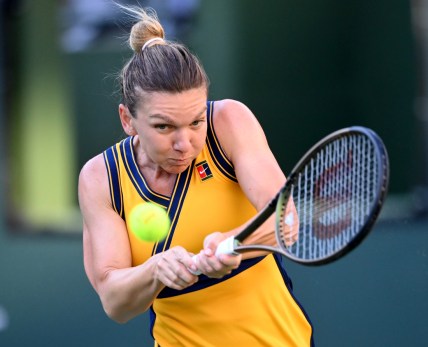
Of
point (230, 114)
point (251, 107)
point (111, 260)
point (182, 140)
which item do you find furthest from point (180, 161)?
point (251, 107)

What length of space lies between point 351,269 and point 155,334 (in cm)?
206

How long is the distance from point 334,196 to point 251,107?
304cm

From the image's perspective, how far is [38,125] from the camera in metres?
5.37

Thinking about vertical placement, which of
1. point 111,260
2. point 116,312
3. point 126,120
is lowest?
point 116,312

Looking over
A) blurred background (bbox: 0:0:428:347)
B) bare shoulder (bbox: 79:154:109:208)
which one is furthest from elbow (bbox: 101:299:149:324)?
blurred background (bbox: 0:0:428:347)

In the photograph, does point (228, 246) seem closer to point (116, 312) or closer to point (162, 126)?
point (162, 126)

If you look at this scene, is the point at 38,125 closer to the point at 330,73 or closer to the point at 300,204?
the point at 330,73

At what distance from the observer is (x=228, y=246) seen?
233 centimetres

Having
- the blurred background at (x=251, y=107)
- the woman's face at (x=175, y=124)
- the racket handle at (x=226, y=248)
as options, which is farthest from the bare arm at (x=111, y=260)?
the blurred background at (x=251, y=107)

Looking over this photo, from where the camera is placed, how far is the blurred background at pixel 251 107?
471 cm

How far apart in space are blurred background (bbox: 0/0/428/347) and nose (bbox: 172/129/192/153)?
2377mm

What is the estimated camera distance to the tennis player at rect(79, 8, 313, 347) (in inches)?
97.9

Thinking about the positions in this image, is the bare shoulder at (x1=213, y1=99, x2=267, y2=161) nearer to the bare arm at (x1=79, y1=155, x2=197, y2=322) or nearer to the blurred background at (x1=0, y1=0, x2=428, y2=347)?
the bare arm at (x1=79, y1=155, x2=197, y2=322)

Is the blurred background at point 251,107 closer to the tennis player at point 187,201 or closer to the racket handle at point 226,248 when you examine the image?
the tennis player at point 187,201
